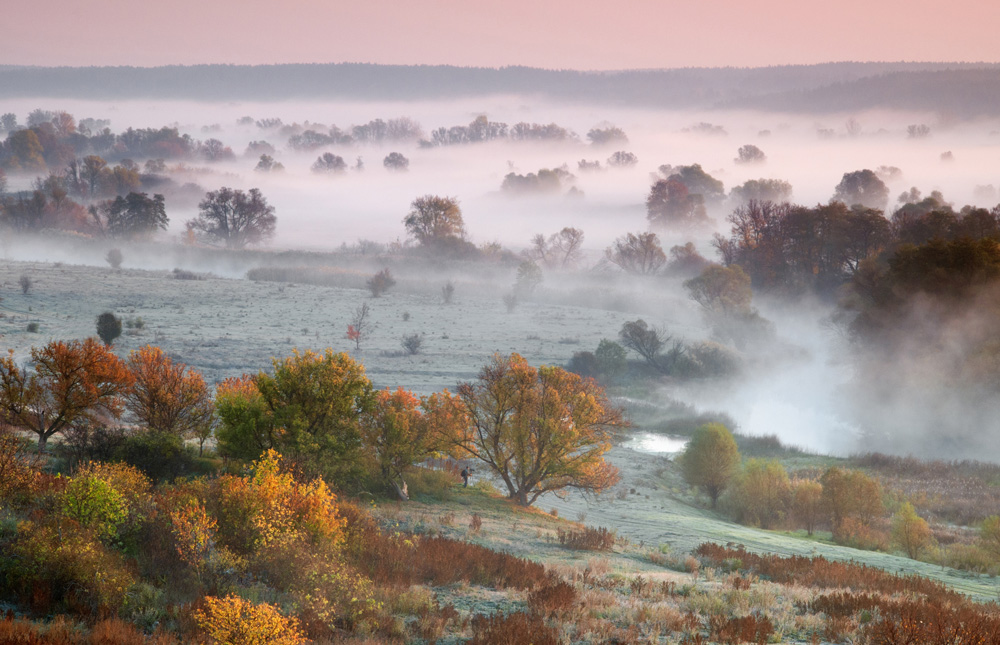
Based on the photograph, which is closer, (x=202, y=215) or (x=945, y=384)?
(x=945, y=384)

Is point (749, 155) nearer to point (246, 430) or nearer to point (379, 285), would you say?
point (379, 285)

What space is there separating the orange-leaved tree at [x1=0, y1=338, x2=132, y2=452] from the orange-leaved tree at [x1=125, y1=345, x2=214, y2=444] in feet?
4.04

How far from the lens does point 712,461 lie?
3303cm

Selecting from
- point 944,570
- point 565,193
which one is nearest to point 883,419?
point 944,570

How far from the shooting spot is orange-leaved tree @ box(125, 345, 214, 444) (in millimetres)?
23625

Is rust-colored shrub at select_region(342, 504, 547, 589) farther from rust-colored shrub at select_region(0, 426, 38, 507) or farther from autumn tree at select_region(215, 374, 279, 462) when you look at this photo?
rust-colored shrub at select_region(0, 426, 38, 507)

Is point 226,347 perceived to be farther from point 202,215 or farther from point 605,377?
point 202,215

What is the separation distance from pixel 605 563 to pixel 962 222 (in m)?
59.3

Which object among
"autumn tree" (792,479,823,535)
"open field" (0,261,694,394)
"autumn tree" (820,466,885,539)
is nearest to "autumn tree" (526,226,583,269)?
"open field" (0,261,694,394)

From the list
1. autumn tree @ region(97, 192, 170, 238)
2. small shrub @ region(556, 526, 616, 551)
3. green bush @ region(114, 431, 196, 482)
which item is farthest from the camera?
autumn tree @ region(97, 192, 170, 238)

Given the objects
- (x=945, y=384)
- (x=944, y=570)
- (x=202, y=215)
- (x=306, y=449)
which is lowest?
(x=944, y=570)

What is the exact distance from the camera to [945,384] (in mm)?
47125

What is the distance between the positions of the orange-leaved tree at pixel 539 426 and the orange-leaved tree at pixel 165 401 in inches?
343

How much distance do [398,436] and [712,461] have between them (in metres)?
16.7
